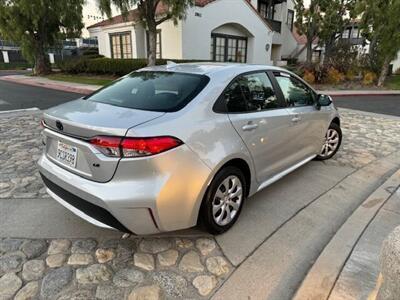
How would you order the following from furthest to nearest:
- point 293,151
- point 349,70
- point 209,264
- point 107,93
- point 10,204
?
point 349,70
point 293,151
point 10,204
point 107,93
point 209,264

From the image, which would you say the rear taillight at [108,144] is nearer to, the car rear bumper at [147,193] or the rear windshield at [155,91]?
the car rear bumper at [147,193]

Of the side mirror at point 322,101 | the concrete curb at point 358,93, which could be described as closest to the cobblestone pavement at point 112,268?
the side mirror at point 322,101

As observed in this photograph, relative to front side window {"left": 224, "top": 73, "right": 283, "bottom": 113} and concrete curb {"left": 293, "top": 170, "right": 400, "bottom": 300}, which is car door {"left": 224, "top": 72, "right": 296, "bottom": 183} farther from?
concrete curb {"left": 293, "top": 170, "right": 400, "bottom": 300}

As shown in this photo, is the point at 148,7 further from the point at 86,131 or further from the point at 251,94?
the point at 86,131

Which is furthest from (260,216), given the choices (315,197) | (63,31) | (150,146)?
(63,31)

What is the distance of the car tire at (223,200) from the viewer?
8.56 ft

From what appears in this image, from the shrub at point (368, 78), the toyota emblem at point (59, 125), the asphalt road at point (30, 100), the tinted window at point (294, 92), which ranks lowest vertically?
the asphalt road at point (30, 100)

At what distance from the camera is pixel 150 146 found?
2.16m

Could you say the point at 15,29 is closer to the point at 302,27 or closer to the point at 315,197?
the point at 302,27

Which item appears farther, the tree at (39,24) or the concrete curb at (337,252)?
the tree at (39,24)

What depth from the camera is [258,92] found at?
322 centimetres

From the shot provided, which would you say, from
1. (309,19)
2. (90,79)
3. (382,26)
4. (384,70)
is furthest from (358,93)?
(90,79)

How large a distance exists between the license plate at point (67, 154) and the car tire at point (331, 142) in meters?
3.60

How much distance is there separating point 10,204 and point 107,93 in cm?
168
